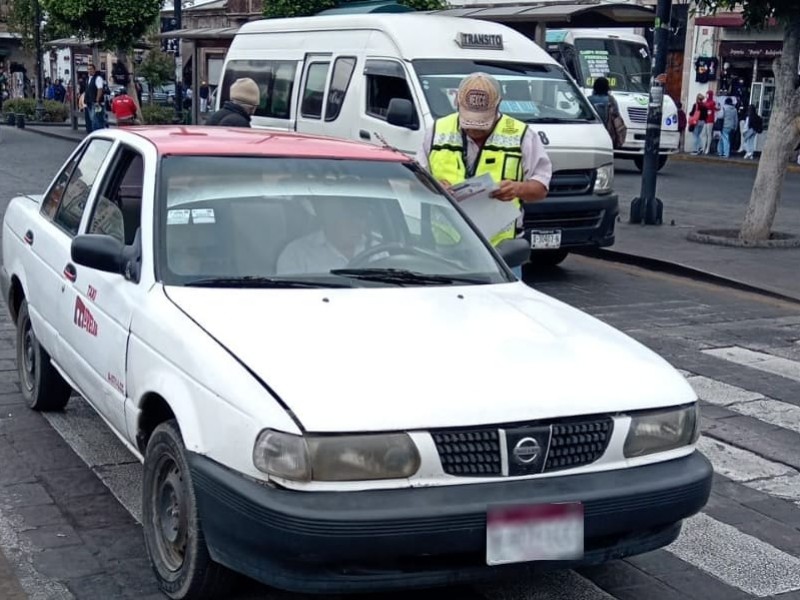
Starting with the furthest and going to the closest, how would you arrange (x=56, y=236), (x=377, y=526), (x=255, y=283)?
(x=56, y=236), (x=255, y=283), (x=377, y=526)

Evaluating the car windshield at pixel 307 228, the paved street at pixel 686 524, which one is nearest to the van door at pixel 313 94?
the paved street at pixel 686 524

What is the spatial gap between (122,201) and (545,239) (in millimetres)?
6097

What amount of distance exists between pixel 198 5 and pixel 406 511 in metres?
51.2

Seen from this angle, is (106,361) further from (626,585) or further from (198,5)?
(198,5)

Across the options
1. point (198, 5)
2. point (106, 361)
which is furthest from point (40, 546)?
point (198, 5)

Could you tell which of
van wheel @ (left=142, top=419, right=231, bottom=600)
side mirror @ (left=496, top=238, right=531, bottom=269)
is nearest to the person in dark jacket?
side mirror @ (left=496, top=238, right=531, bottom=269)

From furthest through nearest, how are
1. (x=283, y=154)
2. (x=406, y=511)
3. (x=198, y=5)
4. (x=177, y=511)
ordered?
(x=198, y=5) < (x=283, y=154) < (x=177, y=511) < (x=406, y=511)

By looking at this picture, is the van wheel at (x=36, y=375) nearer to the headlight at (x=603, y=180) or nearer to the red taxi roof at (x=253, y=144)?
the red taxi roof at (x=253, y=144)

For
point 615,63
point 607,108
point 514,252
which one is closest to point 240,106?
point 514,252

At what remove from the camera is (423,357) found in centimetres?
398

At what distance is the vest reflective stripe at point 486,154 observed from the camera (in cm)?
671

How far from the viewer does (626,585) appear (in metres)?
4.50

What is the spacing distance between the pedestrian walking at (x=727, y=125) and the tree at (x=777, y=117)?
57.7 feet

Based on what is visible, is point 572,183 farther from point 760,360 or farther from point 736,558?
point 736,558
